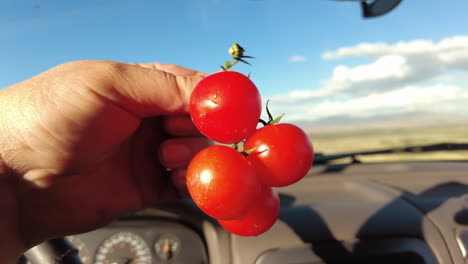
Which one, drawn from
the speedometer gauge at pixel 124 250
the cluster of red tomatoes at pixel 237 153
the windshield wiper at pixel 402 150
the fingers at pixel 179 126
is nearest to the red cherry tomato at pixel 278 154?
the cluster of red tomatoes at pixel 237 153

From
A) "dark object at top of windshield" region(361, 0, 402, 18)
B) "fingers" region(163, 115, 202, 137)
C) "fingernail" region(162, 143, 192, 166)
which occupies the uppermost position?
"dark object at top of windshield" region(361, 0, 402, 18)

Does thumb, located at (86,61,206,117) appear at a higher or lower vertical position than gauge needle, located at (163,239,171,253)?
higher

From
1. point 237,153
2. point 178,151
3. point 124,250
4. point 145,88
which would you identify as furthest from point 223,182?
point 124,250

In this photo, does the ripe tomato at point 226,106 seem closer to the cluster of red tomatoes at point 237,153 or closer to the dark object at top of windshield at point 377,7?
the cluster of red tomatoes at point 237,153

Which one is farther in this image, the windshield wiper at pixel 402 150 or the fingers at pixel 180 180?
the windshield wiper at pixel 402 150

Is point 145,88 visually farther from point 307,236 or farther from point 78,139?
point 307,236

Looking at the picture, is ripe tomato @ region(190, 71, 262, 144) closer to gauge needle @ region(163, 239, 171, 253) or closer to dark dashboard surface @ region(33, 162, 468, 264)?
dark dashboard surface @ region(33, 162, 468, 264)

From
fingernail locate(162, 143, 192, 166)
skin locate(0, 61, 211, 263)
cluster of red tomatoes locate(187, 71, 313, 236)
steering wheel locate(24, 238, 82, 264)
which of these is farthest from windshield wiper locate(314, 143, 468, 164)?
cluster of red tomatoes locate(187, 71, 313, 236)
